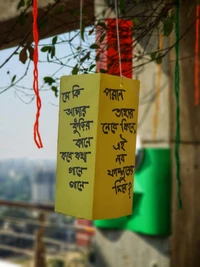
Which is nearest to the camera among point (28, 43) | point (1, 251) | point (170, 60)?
point (28, 43)

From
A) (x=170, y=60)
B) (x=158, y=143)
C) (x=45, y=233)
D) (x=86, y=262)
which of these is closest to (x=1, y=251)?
(x=45, y=233)

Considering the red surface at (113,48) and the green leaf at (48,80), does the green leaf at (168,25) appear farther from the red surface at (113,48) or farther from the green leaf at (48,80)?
the green leaf at (48,80)

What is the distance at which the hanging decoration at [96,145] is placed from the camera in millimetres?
827

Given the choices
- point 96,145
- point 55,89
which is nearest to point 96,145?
point 96,145

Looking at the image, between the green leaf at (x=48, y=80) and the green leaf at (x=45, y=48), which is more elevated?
the green leaf at (x=45, y=48)

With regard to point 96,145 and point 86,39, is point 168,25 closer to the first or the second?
point 86,39

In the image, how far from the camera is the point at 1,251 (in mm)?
3854

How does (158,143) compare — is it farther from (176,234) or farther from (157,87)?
(176,234)

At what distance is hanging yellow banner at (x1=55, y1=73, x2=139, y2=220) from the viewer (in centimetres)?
83

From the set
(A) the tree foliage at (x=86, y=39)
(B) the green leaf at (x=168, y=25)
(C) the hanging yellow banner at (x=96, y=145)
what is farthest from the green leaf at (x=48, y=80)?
(B) the green leaf at (x=168, y=25)

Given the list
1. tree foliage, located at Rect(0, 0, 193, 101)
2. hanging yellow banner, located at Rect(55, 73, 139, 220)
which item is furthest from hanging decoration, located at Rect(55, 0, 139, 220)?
tree foliage, located at Rect(0, 0, 193, 101)

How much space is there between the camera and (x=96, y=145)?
824mm

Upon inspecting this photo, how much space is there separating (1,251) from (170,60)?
2949 mm

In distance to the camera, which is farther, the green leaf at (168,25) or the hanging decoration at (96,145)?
the green leaf at (168,25)
